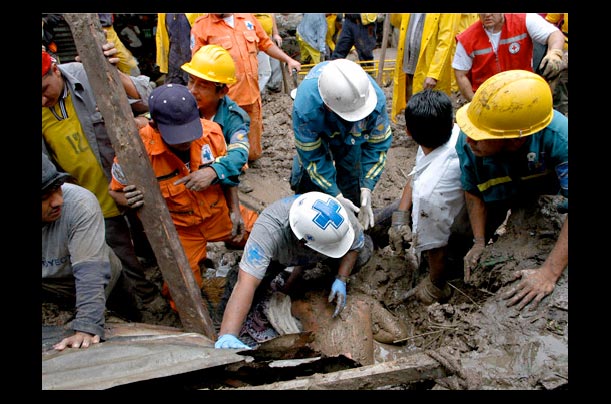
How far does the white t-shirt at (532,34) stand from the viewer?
4.40 m

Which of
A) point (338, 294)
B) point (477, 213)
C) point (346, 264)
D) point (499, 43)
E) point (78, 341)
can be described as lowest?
point (338, 294)

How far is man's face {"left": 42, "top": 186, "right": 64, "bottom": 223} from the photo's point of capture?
2469mm

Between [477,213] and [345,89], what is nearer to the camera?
[477,213]

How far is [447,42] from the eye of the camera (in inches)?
215

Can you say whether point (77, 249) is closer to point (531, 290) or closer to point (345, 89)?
point (345, 89)

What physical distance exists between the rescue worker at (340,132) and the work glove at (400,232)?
29cm

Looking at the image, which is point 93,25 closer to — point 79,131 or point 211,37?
point 79,131

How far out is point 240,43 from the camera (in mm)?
5129

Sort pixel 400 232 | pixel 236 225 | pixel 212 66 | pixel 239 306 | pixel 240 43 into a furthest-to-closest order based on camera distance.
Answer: pixel 240 43 < pixel 212 66 < pixel 236 225 < pixel 400 232 < pixel 239 306

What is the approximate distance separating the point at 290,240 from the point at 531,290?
1.40m

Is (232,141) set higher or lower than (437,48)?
lower

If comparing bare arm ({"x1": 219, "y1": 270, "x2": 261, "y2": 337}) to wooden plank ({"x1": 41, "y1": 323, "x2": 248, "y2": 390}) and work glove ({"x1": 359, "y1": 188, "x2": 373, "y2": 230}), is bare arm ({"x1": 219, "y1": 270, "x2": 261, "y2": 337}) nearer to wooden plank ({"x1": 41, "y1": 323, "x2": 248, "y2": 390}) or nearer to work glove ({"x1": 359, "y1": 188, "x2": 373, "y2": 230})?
wooden plank ({"x1": 41, "y1": 323, "x2": 248, "y2": 390})

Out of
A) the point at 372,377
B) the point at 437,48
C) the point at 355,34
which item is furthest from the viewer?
the point at 355,34

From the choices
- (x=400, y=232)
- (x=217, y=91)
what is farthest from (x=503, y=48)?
(x=217, y=91)
